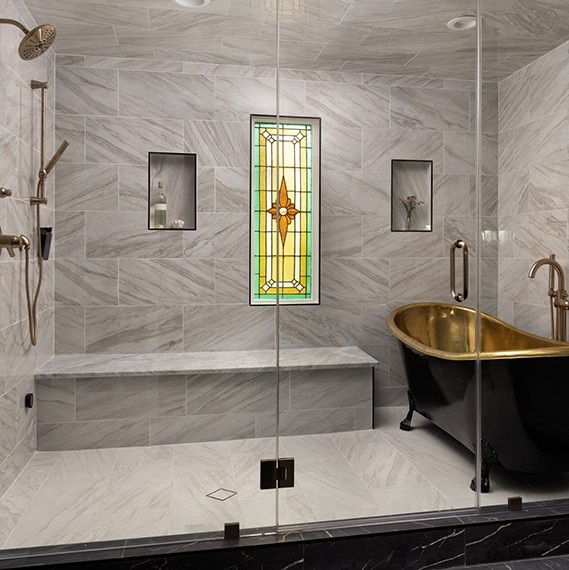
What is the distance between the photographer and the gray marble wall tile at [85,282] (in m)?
2.28

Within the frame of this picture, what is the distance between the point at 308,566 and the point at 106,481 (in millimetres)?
971

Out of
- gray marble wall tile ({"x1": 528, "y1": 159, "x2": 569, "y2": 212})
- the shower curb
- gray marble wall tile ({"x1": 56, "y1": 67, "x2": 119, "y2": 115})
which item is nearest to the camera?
the shower curb

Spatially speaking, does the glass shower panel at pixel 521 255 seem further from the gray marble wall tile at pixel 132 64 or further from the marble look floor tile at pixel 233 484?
the gray marble wall tile at pixel 132 64

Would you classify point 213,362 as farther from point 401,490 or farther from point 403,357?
point 401,490

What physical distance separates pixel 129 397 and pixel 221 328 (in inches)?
20.8

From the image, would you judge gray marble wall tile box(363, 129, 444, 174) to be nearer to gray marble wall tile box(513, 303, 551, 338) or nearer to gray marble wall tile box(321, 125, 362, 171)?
gray marble wall tile box(321, 125, 362, 171)

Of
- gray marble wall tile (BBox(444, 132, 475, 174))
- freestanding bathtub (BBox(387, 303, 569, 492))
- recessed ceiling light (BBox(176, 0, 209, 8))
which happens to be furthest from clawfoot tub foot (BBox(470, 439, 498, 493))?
recessed ceiling light (BBox(176, 0, 209, 8))

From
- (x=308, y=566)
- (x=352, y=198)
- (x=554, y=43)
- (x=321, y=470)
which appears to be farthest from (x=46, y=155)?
(x=554, y=43)

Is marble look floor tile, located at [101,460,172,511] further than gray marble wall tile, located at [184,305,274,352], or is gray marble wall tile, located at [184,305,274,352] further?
gray marble wall tile, located at [184,305,274,352]

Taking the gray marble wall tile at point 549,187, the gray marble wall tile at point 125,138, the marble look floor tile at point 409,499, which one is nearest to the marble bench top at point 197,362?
the marble look floor tile at point 409,499

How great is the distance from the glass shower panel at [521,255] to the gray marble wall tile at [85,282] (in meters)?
1.77

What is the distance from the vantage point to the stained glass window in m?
2.24

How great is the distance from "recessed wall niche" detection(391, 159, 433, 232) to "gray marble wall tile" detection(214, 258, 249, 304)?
728 millimetres

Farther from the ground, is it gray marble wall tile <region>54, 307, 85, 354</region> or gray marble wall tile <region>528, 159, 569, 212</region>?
gray marble wall tile <region>528, 159, 569, 212</region>
